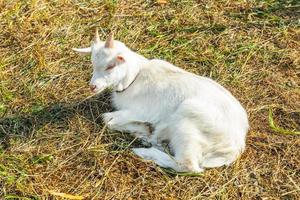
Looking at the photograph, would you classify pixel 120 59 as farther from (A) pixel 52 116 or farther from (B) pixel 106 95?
(A) pixel 52 116

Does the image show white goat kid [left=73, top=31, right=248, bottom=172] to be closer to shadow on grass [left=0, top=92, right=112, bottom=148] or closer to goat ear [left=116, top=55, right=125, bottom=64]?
goat ear [left=116, top=55, right=125, bottom=64]

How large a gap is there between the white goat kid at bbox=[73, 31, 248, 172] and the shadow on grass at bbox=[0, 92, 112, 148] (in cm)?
21

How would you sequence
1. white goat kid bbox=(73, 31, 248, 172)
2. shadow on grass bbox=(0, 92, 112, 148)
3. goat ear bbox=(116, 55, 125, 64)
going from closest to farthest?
1. white goat kid bbox=(73, 31, 248, 172)
2. goat ear bbox=(116, 55, 125, 64)
3. shadow on grass bbox=(0, 92, 112, 148)

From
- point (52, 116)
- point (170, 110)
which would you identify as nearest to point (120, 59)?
point (170, 110)

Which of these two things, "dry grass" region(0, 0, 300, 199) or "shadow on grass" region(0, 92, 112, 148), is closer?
"dry grass" region(0, 0, 300, 199)

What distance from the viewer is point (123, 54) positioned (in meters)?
5.20

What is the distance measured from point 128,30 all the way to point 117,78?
5.64 ft

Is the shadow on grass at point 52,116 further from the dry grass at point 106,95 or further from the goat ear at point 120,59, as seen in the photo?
the goat ear at point 120,59

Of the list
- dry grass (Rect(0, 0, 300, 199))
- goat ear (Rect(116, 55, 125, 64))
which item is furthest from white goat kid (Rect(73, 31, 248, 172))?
dry grass (Rect(0, 0, 300, 199))

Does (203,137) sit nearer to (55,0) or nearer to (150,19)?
(150,19)

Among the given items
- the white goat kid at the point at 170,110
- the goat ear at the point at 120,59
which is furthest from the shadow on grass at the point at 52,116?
the goat ear at the point at 120,59

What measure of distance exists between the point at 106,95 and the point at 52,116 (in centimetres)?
63

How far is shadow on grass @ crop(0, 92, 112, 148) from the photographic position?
17.7 ft

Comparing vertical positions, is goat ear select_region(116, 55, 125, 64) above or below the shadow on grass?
above
